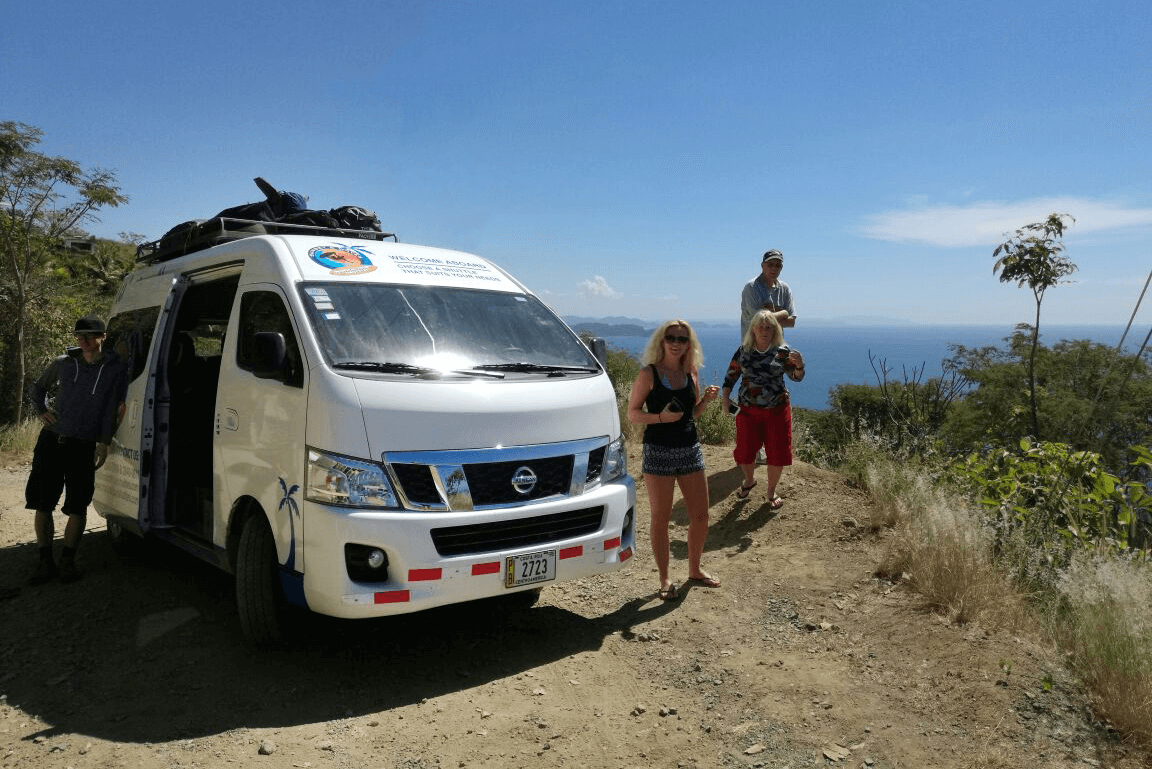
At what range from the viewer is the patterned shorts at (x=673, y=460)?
5172 mm

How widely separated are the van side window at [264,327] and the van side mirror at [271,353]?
50mm

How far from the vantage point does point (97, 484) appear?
21.2 feet

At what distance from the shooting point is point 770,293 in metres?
7.68

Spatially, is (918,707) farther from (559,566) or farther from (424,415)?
(424,415)

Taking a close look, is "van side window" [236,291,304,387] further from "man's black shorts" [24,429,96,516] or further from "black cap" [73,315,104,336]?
"man's black shorts" [24,429,96,516]

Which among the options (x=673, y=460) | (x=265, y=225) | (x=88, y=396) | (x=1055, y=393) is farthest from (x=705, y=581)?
(x=1055, y=393)

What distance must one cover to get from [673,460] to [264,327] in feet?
8.46

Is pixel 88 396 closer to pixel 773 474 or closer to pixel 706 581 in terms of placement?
pixel 706 581

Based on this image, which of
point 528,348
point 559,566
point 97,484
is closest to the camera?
point 559,566

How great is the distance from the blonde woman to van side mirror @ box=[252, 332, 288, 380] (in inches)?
80.7

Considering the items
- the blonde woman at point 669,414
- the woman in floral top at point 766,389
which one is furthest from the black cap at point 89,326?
the woman in floral top at point 766,389

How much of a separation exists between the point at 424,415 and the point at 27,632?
3160mm

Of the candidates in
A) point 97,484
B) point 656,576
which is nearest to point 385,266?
point 656,576

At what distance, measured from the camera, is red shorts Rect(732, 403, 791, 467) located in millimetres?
6832
